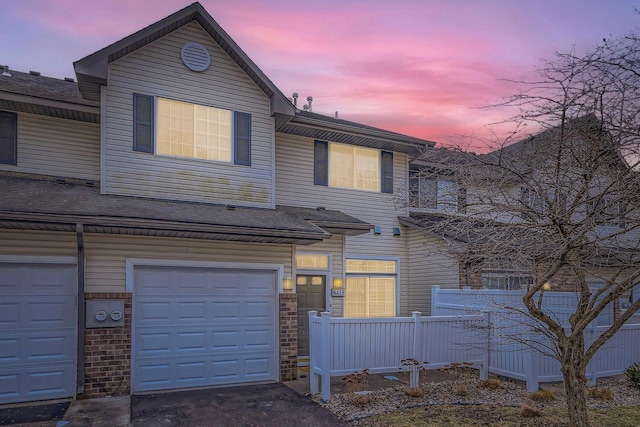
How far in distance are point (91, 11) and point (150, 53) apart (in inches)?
129

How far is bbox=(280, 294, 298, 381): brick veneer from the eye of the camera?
9.78m

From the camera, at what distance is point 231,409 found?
7.77 metres

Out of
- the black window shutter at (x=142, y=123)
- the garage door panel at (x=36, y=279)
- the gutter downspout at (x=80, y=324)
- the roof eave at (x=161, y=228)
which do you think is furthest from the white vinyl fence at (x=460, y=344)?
the black window shutter at (x=142, y=123)

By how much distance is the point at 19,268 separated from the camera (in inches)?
318

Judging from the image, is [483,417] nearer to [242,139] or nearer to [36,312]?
[242,139]

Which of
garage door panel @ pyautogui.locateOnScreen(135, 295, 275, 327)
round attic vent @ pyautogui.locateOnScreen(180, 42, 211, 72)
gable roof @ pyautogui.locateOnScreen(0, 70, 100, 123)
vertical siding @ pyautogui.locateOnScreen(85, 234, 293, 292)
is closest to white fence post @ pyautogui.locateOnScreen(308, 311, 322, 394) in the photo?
garage door panel @ pyautogui.locateOnScreen(135, 295, 275, 327)

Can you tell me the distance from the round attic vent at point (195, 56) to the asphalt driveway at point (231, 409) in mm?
6569

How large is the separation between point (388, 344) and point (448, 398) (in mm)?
1361

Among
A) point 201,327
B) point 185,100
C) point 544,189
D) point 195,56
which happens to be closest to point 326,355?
point 201,327

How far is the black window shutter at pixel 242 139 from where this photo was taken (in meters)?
10.3

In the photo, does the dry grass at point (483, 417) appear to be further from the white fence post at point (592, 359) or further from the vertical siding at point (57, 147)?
the vertical siding at point (57, 147)

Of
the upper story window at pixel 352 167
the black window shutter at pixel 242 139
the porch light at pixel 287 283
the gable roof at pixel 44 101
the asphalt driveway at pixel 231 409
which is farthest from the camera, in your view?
the upper story window at pixel 352 167

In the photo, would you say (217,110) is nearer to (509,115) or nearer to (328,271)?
(328,271)

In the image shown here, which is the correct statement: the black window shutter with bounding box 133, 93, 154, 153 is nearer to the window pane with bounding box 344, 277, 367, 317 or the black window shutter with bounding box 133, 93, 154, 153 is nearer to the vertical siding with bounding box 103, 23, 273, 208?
the vertical siding with bounding box 103, 23, 273, 208
